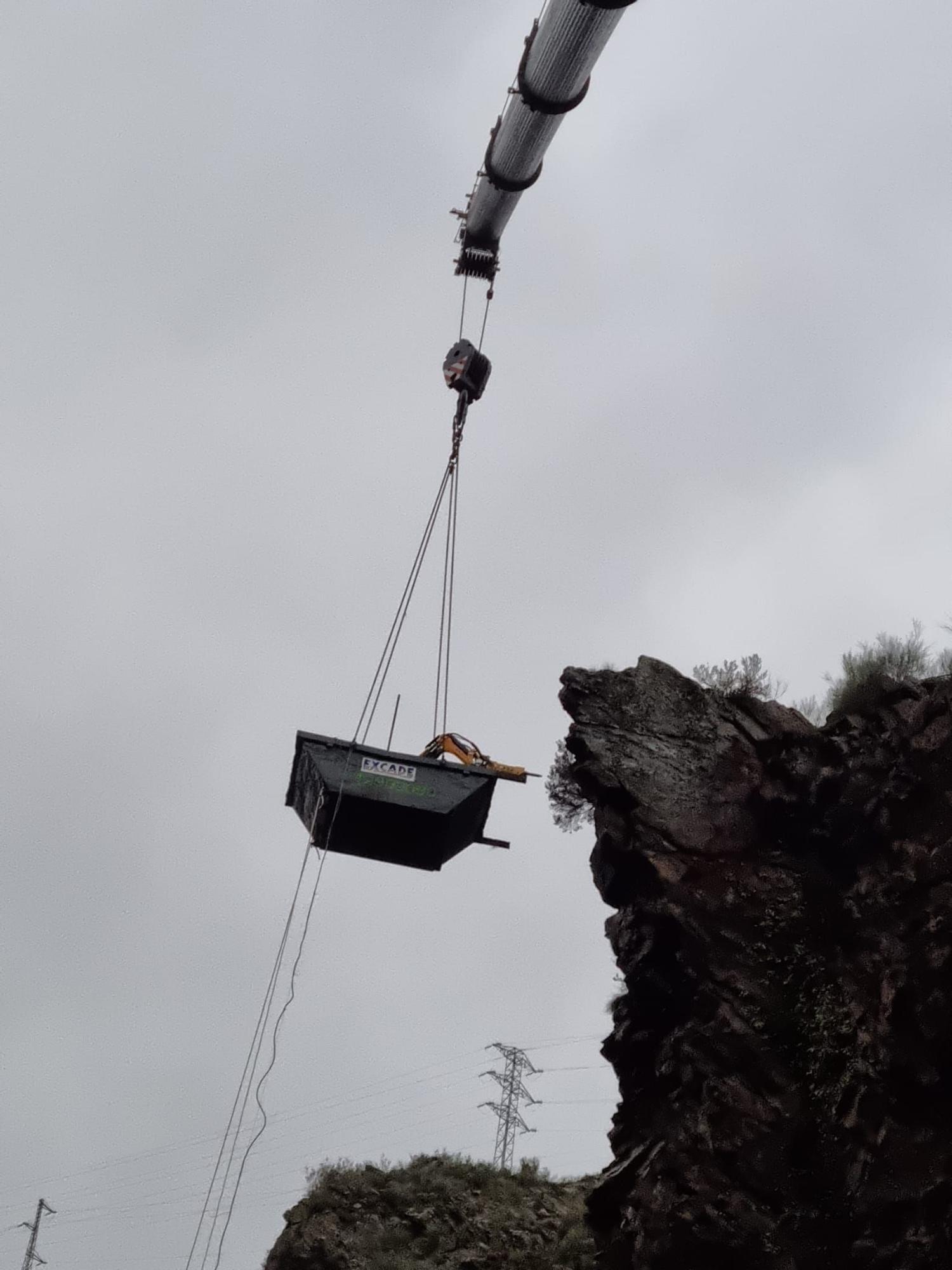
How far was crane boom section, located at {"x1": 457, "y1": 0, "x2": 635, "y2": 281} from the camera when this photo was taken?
14078 mm

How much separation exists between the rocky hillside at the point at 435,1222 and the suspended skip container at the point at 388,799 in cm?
783

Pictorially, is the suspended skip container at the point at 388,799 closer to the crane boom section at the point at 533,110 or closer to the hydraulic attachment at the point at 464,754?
the hydraulic attachment at the point at 464,754

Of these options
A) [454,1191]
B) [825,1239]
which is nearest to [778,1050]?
[825,1239]

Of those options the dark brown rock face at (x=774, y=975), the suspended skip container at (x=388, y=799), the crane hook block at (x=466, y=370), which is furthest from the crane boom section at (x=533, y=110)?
the suspended skip container at (x=388, y=799)

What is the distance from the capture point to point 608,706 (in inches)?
591

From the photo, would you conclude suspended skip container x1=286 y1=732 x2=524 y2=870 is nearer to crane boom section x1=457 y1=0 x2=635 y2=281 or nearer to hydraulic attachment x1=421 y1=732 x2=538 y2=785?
hydraulic attachment x1=421 y1=732 x2=538 y2=785

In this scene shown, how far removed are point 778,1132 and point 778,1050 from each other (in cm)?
78

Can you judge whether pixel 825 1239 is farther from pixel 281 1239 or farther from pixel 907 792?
pixel 281 1239

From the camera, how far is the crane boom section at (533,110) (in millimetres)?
14078

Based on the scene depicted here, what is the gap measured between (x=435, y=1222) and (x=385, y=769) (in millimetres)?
9660

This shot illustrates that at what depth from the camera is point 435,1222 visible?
63.8 ft

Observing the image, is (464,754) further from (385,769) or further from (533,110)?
(533,110)

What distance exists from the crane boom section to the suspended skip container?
766 centimetres

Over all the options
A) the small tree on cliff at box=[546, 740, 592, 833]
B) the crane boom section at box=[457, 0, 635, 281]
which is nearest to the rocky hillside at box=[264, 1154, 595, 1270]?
the small tree on cliff at box=[546, 740, 592, 833]
